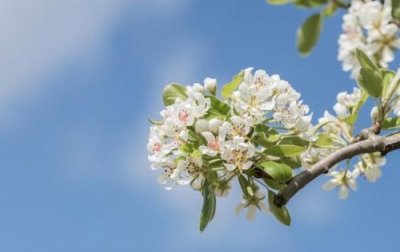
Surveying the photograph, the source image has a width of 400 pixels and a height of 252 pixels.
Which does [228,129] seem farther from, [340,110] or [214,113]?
[340,110]

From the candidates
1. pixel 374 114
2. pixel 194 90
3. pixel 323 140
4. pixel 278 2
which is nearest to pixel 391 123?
pixel 374 114

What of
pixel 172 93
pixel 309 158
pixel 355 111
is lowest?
pixel 309 158

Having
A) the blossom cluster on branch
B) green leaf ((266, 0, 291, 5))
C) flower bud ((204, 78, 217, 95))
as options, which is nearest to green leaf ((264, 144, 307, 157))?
the blossom cluster on branch

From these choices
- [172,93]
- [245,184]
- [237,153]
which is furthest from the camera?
[172,93]

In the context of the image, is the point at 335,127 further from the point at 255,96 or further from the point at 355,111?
the point at 255,96

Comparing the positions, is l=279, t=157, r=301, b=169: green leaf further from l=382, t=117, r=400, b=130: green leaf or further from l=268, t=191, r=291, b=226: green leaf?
l=382, t=117, r=400, b=130: green leaf

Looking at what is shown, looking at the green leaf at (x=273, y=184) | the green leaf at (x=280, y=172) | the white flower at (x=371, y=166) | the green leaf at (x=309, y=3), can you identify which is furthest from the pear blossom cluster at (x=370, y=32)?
the white flower at (x=371, y=166)
